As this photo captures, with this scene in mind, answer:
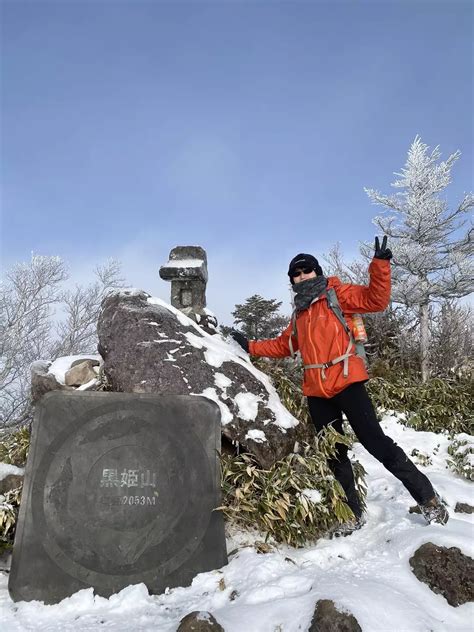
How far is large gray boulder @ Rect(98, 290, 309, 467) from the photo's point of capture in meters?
3.44

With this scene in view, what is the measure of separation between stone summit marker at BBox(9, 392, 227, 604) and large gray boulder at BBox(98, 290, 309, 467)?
63 cm

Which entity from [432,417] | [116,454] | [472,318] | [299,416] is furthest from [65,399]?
[472,318]

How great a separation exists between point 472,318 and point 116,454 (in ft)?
30.3

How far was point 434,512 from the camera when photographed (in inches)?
108

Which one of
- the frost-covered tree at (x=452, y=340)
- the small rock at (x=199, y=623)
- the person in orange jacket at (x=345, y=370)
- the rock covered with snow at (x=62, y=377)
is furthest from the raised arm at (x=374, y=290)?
the frost-covered tree at (x=452, y=340)

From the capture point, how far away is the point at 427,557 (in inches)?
93.2

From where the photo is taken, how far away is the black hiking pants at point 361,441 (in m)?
2.75

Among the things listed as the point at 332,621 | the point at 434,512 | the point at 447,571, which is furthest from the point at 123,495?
the point at 434,512

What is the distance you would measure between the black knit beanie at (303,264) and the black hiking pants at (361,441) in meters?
1.02

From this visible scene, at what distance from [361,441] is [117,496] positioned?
1.75 meters

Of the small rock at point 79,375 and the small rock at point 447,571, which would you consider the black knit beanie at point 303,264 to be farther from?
the small rock at point 79,375

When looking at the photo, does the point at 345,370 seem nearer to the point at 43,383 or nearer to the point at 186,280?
the point at 43,383

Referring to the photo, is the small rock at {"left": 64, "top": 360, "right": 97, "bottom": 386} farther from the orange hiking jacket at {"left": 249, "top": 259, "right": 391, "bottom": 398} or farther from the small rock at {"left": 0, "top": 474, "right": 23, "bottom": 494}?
the orange hiking jacket at {"left": 249, "top": 259, "right": 391, "bottom": 398}

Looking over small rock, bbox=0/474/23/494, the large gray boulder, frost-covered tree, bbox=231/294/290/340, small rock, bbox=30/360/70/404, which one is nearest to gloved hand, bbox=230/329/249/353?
the large gray boulder
